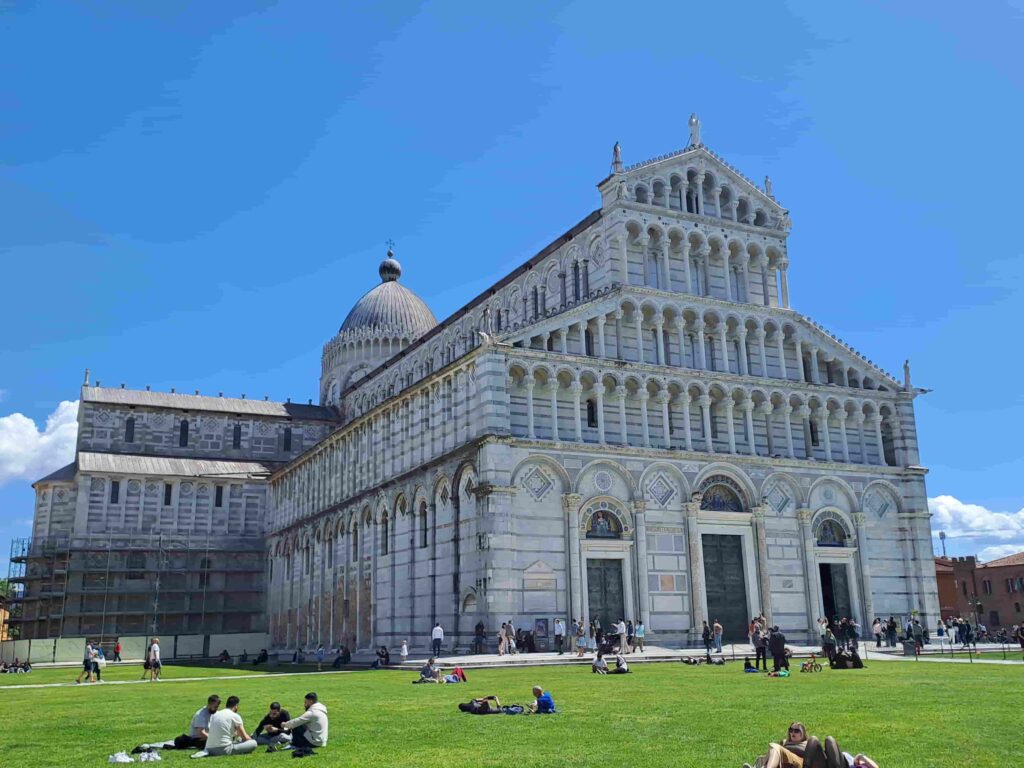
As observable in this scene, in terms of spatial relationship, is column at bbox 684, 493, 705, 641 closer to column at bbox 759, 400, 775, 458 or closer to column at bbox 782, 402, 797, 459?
column at bbox 759, 400, 775, 458

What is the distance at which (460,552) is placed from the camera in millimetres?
41000

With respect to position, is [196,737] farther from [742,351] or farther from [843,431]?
[843,431]

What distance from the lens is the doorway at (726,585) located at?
42.5 m

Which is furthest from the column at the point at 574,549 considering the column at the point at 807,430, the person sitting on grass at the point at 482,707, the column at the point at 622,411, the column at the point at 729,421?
the person sitting on grass at the point at 482,707

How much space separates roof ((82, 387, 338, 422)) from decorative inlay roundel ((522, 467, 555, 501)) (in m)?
40.2

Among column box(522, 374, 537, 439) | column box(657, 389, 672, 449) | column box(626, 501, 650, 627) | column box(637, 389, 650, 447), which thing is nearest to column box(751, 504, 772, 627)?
column box(657, 389, 672, 449)

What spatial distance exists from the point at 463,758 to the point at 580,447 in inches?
1106

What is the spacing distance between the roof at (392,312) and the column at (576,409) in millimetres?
35812

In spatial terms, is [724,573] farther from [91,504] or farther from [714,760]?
[91,504]

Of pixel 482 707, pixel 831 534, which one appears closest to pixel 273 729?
pixel 482 707

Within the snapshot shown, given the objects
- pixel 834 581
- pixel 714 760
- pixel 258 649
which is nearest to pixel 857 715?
pixel 714 760

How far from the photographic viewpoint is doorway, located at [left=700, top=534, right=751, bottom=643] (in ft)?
139

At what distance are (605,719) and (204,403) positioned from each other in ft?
208

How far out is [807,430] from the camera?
155ft
